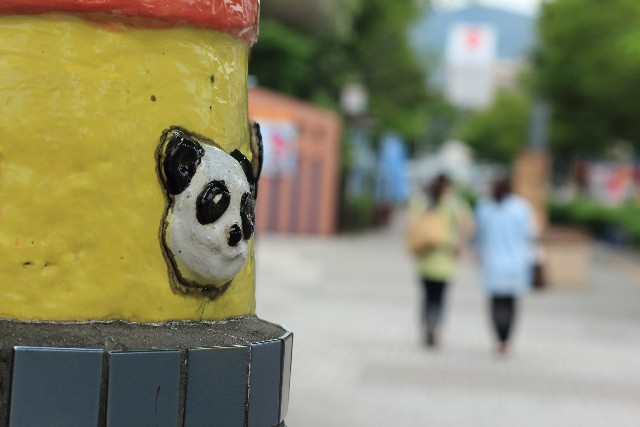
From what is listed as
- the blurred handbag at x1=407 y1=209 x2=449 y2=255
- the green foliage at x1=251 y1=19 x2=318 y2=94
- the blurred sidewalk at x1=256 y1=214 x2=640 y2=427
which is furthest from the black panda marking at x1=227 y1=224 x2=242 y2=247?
the green foliage at x1=251 y1=19 x2=318 y2=94

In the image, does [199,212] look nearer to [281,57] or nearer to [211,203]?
[211,203]

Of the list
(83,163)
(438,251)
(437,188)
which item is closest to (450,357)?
(438,251)

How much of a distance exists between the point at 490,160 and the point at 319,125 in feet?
220

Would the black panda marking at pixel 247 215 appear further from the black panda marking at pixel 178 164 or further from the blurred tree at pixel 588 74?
the blurred tree at pixel 588 74

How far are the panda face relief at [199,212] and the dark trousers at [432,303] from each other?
7.69m

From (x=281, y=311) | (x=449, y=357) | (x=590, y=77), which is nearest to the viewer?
(x=449, y=357)

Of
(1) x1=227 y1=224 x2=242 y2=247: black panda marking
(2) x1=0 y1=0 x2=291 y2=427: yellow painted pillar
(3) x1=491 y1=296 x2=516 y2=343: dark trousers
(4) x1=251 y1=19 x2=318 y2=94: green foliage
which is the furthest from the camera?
(4) x1=251 y1=19 x2=318 y2=94: green foliage

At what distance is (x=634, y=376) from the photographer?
903 cm

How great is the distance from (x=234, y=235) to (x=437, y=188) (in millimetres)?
7726

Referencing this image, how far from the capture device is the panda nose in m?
2.26

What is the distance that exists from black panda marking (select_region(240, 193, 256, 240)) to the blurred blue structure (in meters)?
35.5

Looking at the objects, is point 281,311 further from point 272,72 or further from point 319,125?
point 272,72

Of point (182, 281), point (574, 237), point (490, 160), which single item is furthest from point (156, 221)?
point (490, 160)

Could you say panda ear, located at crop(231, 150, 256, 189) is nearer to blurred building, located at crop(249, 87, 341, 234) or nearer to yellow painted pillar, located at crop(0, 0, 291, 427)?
yellow painted pillar, located at crop(0, 0, 291, 427)
